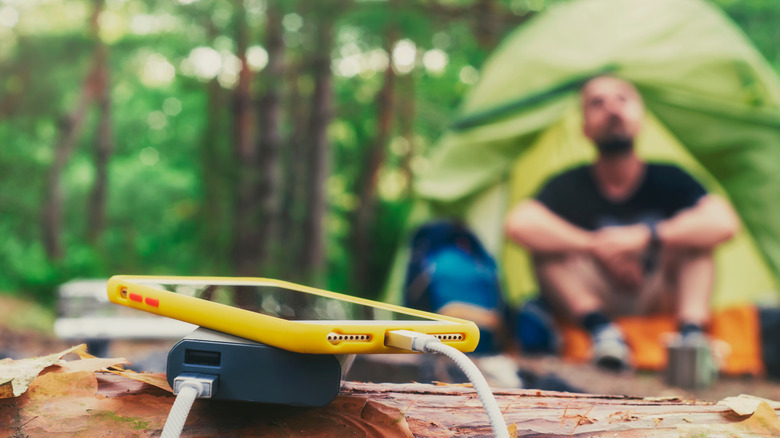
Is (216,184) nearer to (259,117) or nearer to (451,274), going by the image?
(259,117)

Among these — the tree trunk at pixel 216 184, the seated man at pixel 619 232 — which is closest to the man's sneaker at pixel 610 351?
the seated man at pixel 619 232

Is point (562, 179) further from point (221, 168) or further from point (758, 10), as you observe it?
point (221, 168)

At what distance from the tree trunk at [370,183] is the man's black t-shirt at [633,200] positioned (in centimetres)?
400

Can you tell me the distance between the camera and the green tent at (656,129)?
149 inches

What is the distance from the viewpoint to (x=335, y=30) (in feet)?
21.5

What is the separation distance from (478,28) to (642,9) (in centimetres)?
227

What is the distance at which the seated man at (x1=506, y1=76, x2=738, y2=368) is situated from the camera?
3.50 metres

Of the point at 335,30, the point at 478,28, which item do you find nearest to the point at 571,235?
the point at 478,28

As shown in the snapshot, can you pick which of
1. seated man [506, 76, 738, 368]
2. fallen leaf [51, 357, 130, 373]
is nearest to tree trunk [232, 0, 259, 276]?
seated man [506, 76, 738, 368]

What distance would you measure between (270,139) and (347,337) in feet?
19.5

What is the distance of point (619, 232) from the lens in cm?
352

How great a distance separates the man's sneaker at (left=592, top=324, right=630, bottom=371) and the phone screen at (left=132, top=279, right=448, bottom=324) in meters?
2.82

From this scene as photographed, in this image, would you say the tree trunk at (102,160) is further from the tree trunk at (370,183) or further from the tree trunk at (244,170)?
the tree trunk at (370,183)

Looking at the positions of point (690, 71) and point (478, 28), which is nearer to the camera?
point (690, 71)
